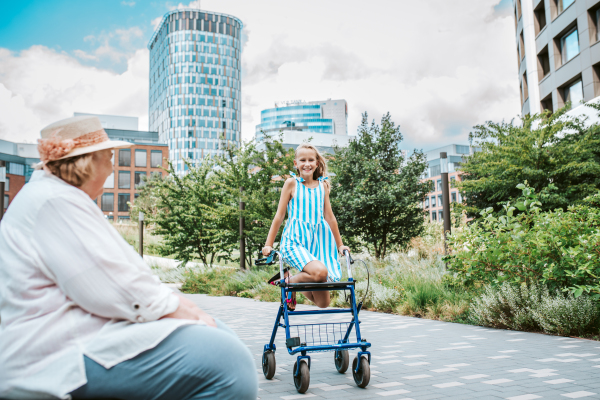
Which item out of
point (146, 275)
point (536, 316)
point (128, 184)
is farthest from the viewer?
point (128, 184)

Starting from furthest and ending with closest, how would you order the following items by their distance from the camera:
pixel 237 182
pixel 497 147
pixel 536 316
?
pixel 237 182 → pixel 497 147 → pixel 536 316

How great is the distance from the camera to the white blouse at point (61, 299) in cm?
157

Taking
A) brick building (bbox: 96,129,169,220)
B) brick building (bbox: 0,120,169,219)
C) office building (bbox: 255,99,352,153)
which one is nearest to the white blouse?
brick building (bbox: 0,120,169,219)

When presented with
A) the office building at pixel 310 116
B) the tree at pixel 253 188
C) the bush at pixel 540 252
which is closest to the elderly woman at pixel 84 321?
the bush at pixel 540 252

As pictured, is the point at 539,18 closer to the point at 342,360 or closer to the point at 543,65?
the point at 543,65

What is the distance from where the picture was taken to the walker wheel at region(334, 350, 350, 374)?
440 cm

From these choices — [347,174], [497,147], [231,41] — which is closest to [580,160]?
[497,147]

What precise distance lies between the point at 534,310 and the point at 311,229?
358 cm

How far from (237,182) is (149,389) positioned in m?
14.2

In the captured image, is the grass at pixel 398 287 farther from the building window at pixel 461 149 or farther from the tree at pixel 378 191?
the building window at pixel 461 149

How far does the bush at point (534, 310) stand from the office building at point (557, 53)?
1673cm

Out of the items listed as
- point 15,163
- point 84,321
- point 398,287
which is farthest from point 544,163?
point 15,163

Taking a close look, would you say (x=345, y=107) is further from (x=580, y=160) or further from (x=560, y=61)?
(x=580, y=160)

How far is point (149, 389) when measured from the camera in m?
1.66
